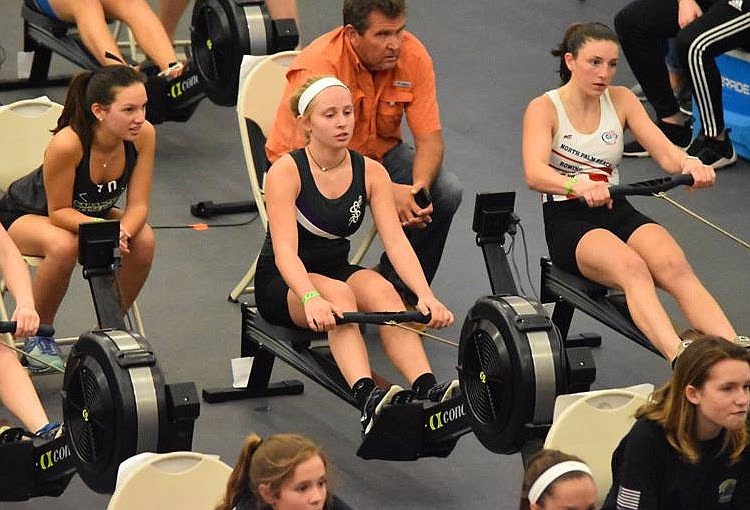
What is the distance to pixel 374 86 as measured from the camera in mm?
6023

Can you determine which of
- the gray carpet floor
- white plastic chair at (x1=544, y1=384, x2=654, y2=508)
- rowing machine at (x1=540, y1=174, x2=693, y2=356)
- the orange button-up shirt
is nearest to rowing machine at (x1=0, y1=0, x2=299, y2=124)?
the gray carpet floor

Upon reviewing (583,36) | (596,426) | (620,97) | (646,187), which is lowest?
(596,426)

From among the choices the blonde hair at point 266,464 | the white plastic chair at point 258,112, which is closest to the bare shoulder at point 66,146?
the white plastic chair at point 258,112

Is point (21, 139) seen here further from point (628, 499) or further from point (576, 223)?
point (628, 499)

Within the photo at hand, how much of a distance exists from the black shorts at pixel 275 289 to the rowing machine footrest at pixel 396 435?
51cm

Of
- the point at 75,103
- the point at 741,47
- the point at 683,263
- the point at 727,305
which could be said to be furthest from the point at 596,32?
the point at 741,47

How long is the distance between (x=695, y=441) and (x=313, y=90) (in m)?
1.67

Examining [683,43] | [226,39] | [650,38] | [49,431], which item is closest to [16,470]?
[49,431]

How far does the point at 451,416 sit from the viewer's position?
4.97 meters

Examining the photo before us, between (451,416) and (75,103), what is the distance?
1535mm

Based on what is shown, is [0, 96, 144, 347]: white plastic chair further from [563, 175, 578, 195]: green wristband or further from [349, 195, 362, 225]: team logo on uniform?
[563, 175, 578, 195]: green wristband

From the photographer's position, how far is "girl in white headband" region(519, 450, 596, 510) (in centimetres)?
384

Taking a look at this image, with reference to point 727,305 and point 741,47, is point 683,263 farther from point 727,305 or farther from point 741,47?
point 741,47

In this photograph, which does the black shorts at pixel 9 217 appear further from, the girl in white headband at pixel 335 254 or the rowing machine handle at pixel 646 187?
the rowing machine handle at pixel 646 187
